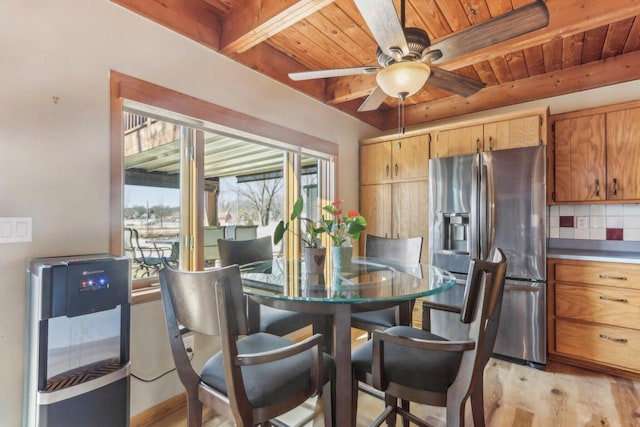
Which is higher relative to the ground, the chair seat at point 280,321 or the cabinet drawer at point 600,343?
the chair seat at point 280,321

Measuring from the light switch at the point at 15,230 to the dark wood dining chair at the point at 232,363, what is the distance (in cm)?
76

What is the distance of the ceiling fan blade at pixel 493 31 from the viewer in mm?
1272

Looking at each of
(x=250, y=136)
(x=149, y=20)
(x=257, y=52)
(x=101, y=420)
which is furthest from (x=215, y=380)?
(x=257, y=52)

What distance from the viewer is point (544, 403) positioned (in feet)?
6.47

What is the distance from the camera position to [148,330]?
181 cm

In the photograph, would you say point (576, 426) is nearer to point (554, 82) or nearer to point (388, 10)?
point (388, 10)

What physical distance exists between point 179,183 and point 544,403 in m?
2.80

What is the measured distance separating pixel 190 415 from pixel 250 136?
1882mm

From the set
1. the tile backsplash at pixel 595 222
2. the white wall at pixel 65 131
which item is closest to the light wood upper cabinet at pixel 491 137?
the tile backsplash at pixel 595 222

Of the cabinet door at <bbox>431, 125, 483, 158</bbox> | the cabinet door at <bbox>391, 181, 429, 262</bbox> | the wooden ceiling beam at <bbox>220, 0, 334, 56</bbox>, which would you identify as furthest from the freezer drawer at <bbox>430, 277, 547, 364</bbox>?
the wooden ceiling beam at <bbox>220, 0, 334, 56</bbox>

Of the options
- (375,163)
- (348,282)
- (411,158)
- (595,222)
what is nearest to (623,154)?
(595,222)

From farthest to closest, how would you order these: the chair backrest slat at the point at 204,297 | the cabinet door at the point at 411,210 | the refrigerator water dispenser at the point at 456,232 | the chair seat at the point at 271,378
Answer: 1. the cabinet door at the point at 411,210
2. the refrigerator water dispenser at the point at 456,232
3. the chair seat at the point at 271,378
4. the chair backrest slat at the point at 204,297

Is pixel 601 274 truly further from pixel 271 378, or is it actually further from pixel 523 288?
pixel 271 378

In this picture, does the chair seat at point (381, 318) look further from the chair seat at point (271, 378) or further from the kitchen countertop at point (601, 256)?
the kitchen countertop at point (601, 256)
